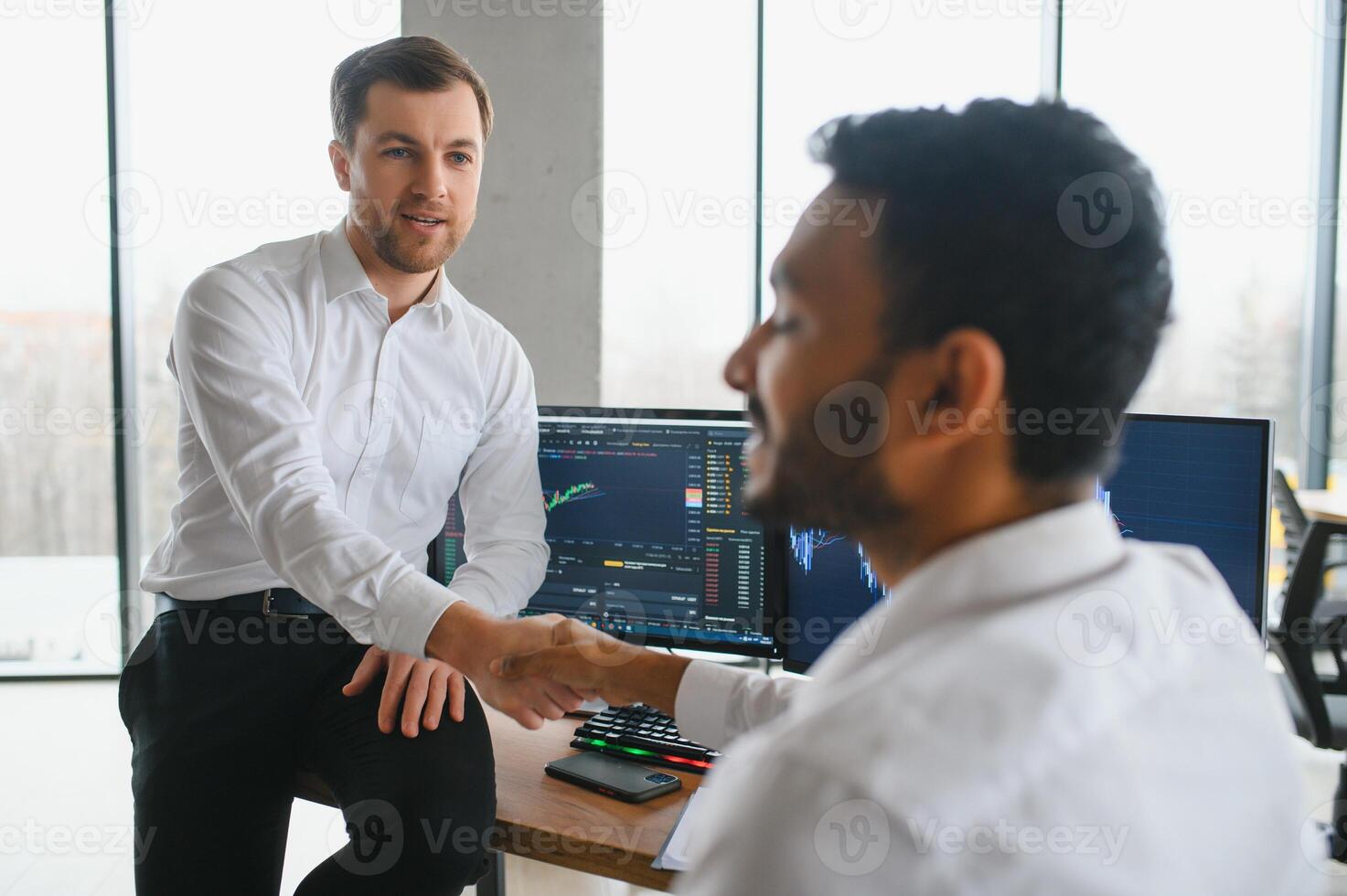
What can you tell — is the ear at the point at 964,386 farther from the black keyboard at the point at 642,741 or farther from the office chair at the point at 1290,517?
the office chair at the point at 1290,517

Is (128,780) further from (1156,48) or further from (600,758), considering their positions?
(1156,48)

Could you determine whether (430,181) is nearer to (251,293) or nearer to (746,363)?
(251,293)

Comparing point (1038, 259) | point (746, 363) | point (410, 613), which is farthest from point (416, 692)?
point (1038, 259)

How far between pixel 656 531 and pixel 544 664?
0.49 metres

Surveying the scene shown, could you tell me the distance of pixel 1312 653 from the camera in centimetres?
238

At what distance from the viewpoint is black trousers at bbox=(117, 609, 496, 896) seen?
4.45 feet

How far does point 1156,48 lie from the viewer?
4.11 m

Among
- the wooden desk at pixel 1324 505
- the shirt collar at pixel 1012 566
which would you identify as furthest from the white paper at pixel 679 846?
the wooden desk at pixel 1324 505

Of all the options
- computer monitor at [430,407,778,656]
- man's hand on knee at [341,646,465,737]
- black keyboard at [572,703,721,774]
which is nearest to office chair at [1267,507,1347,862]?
computer monitor at [430,407,778,656]

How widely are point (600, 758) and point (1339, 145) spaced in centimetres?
437

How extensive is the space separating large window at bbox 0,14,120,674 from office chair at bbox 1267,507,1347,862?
165 inches

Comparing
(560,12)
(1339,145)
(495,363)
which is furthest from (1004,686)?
(1339,145)

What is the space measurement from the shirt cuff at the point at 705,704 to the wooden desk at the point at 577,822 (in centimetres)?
17

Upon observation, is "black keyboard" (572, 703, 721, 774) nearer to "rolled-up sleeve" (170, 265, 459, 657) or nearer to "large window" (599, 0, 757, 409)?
"rolled-up sleeve" (170, 265, 459, 657)
